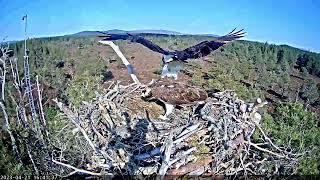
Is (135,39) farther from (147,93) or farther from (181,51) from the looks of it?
(147,93)

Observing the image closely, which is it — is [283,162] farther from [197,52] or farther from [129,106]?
[129,106]

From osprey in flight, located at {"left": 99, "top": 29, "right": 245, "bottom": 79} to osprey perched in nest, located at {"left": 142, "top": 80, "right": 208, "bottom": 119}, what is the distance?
14.9 inches

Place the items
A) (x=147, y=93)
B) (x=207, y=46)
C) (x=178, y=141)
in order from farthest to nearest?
1. (x=147, y=93)
2. (x=207, y=46)
3. (x=178, y=141)

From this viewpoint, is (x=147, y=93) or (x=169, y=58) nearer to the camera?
(x=169, y=58)

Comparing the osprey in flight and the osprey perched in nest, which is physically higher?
the osprey in flight

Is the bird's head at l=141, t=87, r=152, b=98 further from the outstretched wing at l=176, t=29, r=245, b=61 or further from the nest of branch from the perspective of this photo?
the outstretched wing at l=176, t=29, r=245, b=61

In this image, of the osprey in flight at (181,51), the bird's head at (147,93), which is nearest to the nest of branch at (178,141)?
the bird's head at (147,93)

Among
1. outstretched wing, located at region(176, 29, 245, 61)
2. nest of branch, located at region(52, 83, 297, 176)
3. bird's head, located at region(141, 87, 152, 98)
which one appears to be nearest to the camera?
nest of branch, located at region(52, 83, 297, 176)

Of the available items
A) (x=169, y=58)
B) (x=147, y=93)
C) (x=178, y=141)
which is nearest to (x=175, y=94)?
(x=169, y=58)

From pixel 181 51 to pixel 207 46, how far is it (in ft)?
1.76

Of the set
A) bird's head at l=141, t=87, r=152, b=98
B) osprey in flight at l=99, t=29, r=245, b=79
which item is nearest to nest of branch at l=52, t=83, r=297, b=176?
bird's head at l=141, t=87, r=152, b=98

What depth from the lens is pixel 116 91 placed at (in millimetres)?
6926

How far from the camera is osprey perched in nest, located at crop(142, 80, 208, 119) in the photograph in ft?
20.5

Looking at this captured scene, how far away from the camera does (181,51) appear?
6.28m
